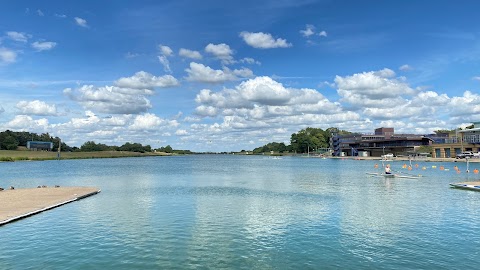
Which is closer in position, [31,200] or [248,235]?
[248,235]

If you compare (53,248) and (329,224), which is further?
(329,224)

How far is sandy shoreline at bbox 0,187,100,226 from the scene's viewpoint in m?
37.0

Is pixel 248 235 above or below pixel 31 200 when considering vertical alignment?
below

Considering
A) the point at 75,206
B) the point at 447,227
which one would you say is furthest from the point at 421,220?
the point at 75,206

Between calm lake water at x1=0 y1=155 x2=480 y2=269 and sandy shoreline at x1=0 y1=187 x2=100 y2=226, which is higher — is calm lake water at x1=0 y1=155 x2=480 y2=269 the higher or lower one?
the lower one

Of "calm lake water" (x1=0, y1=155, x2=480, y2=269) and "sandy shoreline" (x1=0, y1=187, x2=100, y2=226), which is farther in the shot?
"sandy shoreline" (x1=0, y1=187, x2=100, y2=226)

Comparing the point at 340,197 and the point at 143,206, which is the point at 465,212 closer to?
the point at 340,197

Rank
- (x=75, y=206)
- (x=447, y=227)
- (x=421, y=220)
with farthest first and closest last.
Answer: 1. (x=75, y=206)
2. (x=421, y=220)
3. (x=447, y=227)

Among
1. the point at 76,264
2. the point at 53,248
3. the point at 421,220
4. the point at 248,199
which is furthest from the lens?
the point at 248,199

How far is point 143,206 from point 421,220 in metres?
30.4

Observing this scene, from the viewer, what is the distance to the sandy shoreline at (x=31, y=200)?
37031 millimetres

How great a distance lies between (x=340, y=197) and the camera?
54.5m

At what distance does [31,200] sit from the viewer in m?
46.7

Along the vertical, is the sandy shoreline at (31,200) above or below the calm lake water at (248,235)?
above
